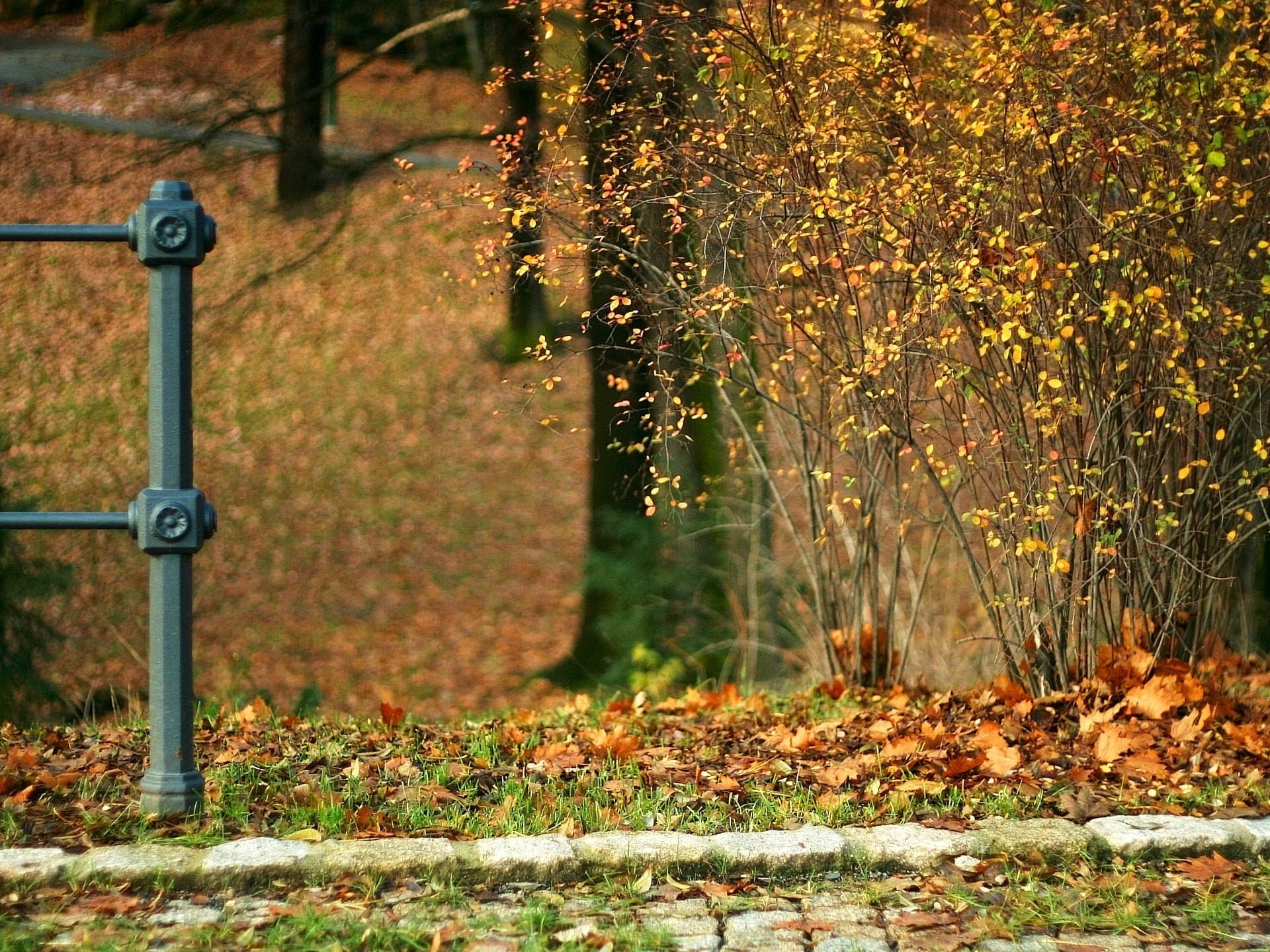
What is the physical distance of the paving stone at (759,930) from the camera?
10.1ft

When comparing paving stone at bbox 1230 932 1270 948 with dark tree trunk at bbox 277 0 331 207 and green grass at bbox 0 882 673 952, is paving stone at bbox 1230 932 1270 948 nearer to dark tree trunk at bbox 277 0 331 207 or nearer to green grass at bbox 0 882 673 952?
green grass at bbox 0 882 673 952

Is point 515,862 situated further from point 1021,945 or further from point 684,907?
point 1021,945

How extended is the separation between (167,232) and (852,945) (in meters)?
2.60

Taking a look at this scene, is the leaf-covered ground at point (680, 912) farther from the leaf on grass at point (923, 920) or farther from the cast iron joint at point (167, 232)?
the cast iron joint at point (167, 232)

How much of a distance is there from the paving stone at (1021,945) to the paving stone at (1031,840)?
0.47 metres

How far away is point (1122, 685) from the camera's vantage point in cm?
499

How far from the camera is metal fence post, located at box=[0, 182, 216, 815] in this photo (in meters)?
3.63

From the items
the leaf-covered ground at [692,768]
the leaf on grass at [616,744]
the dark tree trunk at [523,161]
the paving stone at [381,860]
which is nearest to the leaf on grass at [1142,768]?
the leaf-covered ground at [692,768]

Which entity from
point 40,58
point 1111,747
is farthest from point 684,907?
point 40,58

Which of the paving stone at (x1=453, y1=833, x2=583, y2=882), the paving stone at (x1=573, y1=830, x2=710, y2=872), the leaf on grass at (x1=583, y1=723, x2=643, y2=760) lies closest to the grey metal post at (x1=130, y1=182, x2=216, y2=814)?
the paving stone at (x1=453, y1=833, x2=583, y2=882)

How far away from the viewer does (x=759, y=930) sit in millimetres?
3141

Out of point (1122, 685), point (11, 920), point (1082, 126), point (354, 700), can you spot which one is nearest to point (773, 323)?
point (1082, 126)

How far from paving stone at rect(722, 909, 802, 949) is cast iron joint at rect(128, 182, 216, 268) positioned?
226 cm

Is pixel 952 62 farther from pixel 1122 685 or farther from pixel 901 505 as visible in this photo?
pixel 1122 685
